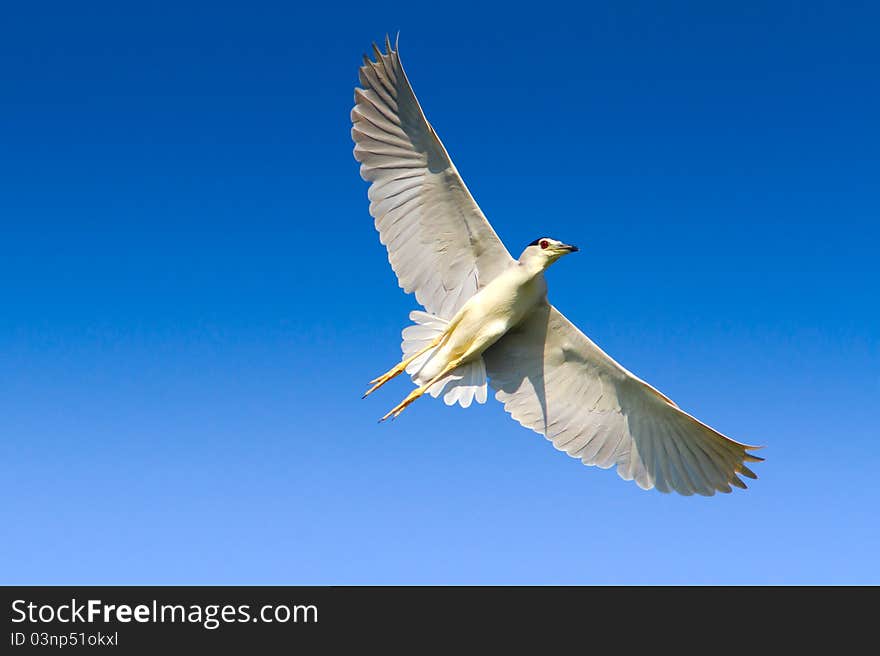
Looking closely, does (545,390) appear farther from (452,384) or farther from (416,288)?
(416,288)

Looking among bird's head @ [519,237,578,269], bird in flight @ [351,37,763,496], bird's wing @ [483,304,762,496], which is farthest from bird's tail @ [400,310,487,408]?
bird's head @ [519,237,578,269]

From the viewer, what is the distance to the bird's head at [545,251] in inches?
596

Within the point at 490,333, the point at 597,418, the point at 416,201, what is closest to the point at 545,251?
the point at 490,333

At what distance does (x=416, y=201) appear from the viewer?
15289 mm

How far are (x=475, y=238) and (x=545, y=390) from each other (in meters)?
2.74

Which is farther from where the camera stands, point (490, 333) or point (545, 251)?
point (490, 333)

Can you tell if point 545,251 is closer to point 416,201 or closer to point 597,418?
point 416,201

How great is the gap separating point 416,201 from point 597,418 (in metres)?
4.41

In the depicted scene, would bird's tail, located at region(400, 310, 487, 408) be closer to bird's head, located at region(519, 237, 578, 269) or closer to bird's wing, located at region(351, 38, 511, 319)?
bird's wing, located at region(351, 38, 511, 319)

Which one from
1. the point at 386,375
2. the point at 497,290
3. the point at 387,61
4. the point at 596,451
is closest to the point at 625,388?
the point at 596,451

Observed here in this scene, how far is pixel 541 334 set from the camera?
16266 millimetres

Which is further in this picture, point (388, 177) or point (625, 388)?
point (625, 388)

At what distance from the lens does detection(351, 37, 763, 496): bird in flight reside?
49.4ft

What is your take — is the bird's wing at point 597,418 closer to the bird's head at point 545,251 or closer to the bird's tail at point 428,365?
the bird's tail at point 428,365
